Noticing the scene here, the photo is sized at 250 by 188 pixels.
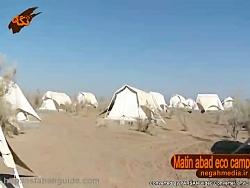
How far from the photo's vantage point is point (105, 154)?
14.1 m

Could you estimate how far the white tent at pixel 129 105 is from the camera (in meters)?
25.5

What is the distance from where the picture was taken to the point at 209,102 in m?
50.6

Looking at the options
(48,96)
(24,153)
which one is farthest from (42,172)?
(48,96)

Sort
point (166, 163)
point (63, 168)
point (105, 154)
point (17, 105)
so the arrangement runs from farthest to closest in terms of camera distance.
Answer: point (17, 105), point (105, 154), point (166, 163), point (63, 168)

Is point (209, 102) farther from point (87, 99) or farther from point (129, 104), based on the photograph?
point (129, 104)

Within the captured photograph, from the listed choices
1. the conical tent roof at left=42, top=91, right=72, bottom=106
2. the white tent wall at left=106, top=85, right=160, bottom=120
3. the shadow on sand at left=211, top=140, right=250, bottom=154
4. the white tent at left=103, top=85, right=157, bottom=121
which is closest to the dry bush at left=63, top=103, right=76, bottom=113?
the conical tent roof at left=42, top=91, right=72, bottom=106

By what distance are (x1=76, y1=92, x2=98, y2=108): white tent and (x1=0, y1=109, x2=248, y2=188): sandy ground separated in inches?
1113

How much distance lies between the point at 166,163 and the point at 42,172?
406cm

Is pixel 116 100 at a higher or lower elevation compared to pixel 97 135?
higher

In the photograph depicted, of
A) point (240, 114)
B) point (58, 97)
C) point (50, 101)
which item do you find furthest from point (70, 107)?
point (240, 114)

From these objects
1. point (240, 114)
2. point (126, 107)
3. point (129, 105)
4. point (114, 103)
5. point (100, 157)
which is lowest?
point (100, 157)

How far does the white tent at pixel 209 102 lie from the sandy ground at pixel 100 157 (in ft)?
98.7

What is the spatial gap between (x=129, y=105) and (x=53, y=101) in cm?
1939

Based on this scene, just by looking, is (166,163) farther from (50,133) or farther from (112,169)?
(50,133)
